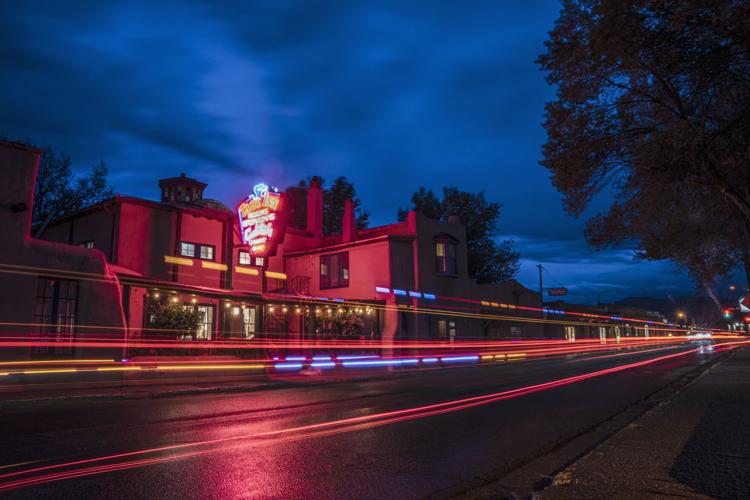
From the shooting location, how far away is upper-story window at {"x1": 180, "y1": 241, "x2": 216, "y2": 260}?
995 inches

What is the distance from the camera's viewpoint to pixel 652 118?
500 inches

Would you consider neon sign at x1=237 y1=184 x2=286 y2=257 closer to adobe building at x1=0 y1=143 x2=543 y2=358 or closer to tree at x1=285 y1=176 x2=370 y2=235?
adobe building at x1=0 y1=143 x2=543 y2=358

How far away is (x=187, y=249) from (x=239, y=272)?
3.26m

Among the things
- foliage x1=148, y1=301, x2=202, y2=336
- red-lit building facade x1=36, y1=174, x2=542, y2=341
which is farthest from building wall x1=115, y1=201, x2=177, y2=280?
foliage x1=148, y1=301, x2=202, y2=336

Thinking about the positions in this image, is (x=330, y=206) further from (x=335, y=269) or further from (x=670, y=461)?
(x=670, y=461)

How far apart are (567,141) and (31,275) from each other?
16397 mm

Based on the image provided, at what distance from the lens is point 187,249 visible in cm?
2544

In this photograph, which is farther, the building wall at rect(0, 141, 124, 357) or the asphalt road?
the building wall at rect(0, 141, 124, 357)

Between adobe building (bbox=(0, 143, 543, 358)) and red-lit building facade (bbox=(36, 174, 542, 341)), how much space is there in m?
0.07

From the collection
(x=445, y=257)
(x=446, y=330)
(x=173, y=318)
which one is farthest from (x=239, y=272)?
(x=446, y=330)

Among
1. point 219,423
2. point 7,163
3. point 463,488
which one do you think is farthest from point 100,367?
point 463,488

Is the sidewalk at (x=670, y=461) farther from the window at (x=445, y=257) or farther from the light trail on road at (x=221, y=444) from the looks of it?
the window at (x=445, y=257)

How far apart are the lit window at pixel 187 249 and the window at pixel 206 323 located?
2.70 m

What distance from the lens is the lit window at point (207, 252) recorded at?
85.6 feet
